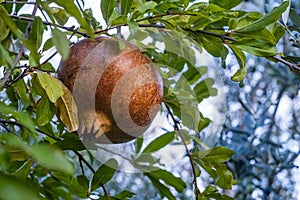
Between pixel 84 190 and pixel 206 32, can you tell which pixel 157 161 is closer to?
pixel 84 190

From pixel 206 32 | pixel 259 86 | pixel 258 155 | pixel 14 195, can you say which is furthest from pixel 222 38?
pixel 259 86

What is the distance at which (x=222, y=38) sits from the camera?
76cm

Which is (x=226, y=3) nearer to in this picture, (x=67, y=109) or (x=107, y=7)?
(x=107, y=7)

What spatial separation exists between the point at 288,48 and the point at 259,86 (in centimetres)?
31

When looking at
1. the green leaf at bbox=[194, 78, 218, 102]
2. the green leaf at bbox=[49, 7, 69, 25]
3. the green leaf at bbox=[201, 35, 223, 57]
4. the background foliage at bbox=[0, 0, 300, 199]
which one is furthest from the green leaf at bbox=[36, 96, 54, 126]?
the green leaf at bbox=[194, 78, 218, 102]

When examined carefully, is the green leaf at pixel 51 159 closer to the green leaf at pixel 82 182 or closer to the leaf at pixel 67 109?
the leaf at pixel 67 109

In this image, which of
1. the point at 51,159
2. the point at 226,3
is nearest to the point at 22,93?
the point at 226,3

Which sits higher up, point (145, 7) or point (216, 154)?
point (145, 7)

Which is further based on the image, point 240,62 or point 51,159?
point 240,62

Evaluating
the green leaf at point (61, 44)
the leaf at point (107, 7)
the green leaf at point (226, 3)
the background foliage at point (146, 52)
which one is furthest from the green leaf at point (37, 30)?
the green leaf at point (226, 3)

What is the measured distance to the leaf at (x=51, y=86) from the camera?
0.62 meters

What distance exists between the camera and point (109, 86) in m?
0.66

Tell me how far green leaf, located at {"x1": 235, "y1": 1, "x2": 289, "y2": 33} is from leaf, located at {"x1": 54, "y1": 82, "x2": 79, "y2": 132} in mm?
284

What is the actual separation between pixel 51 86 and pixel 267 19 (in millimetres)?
331
